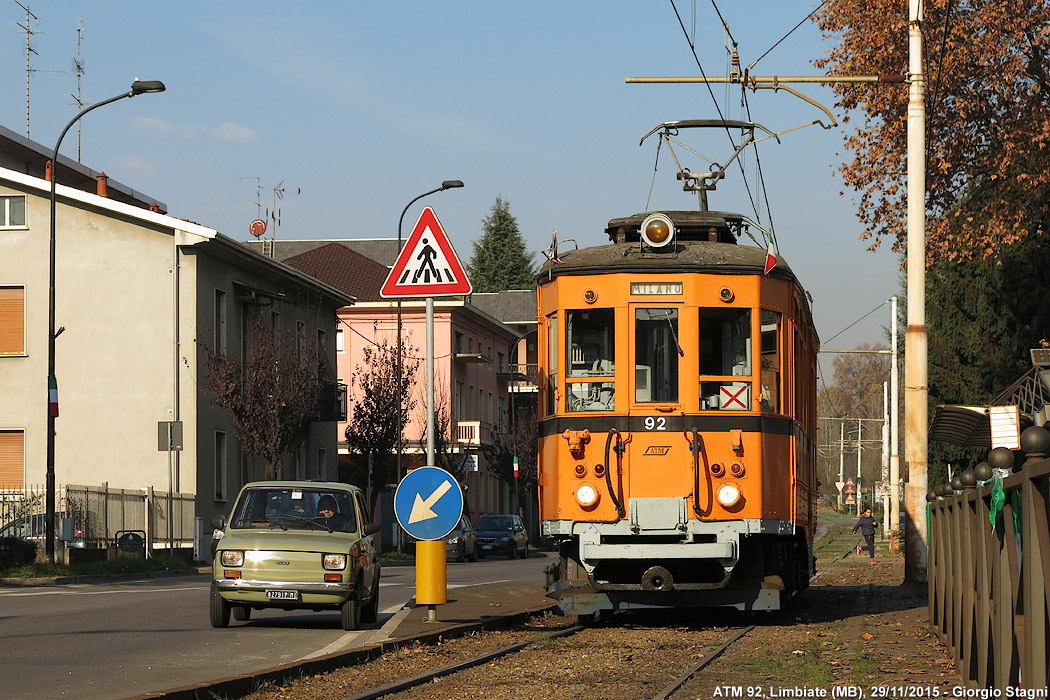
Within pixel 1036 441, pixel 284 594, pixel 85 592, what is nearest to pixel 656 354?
pixel 284 594

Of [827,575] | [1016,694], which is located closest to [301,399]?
[827,575]

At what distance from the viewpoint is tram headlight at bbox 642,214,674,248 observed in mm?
15125

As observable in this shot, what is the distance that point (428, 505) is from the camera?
44.3 ft

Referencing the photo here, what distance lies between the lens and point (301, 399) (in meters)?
40.4

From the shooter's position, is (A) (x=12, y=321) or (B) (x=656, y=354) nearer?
(B) (x=656, y=354)

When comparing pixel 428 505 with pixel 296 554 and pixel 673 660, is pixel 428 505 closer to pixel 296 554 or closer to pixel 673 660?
pixel 296 554

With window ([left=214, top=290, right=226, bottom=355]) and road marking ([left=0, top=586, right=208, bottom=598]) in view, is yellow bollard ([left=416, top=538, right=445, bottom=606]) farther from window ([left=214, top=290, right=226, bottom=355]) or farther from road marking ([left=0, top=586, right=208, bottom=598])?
window ([left=214, top=290, right=226, bottom=355])

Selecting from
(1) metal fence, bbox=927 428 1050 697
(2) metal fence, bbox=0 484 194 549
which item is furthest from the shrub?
(1) metal fence, bbox=927 428 1050 697

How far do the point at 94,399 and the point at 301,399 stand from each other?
5.51 m

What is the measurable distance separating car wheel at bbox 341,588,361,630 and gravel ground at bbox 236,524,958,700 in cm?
161

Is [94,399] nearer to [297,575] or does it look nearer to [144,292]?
[144,292]

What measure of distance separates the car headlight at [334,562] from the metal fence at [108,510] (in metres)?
19.7

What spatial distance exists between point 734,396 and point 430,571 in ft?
11.3

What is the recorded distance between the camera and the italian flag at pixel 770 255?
15.1 m
